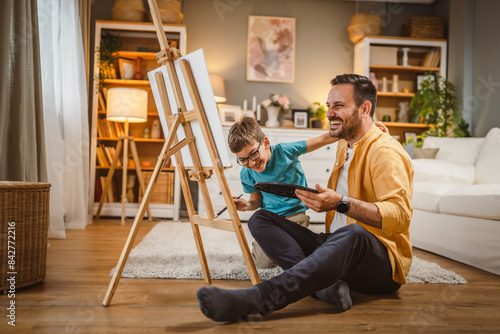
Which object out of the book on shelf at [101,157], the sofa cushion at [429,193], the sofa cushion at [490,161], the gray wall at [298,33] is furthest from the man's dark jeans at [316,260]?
the gray wall at [298,33]

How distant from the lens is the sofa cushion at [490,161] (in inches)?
105

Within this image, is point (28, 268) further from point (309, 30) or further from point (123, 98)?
point (309, 30)

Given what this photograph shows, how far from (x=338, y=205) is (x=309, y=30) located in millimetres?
3738

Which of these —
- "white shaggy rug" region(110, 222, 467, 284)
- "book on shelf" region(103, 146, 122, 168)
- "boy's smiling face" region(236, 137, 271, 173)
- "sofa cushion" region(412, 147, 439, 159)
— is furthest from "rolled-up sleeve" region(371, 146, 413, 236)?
"book on shelf" region(103, 146, 122, 168)

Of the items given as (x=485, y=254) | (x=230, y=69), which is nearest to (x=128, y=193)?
(x=230, y=69)

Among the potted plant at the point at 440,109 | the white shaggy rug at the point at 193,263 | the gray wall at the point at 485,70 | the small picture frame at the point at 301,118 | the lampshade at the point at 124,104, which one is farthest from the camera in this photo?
the small picture frame at the point at 301,118

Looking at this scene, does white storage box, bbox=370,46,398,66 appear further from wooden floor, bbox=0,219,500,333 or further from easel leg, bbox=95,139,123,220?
wooden floor, bbox=0,219,500,333

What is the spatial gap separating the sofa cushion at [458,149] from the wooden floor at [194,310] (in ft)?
4.71

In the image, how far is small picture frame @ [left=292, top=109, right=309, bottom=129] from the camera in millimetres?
4348

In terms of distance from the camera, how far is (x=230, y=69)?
4473 millimetres

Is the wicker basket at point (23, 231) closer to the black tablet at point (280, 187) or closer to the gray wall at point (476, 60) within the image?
the black tablet at point (280, 187)

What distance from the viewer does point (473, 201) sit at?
2.17 meters

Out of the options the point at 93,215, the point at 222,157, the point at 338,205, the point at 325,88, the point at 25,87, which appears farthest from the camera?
the point at 325,88

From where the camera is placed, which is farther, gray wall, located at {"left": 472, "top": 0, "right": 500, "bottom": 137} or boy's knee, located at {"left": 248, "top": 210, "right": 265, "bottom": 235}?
gray wall, located at {"left": 472, "top": 0, "right": 500, "bottom": 137}
